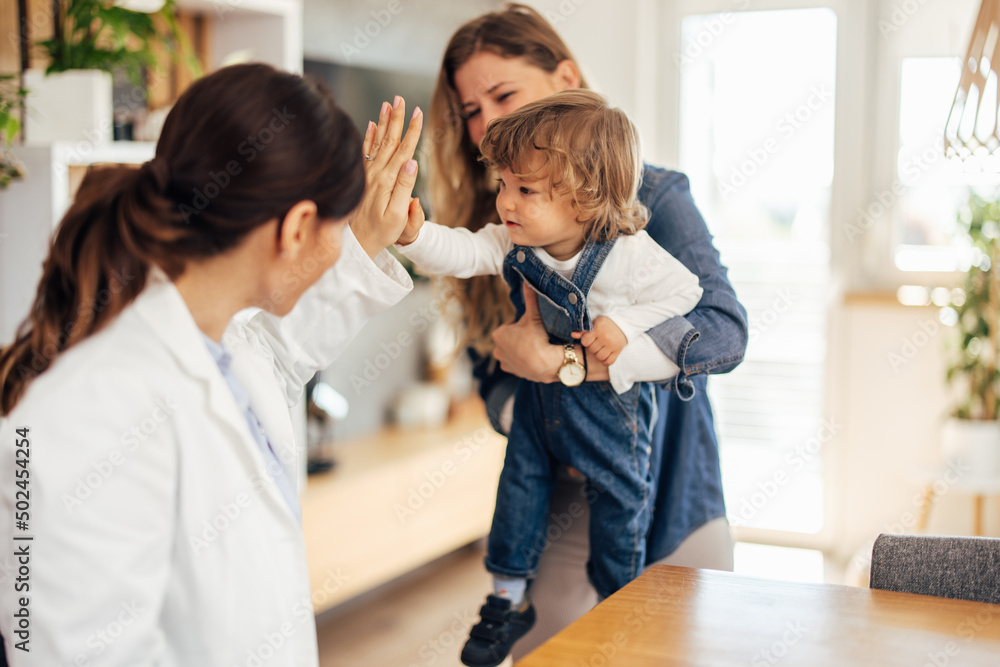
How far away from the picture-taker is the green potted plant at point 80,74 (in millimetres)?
2088

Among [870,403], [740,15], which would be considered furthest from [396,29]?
[870,403]

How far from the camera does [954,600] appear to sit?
1.10m

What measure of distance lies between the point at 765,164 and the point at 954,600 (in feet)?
10.7

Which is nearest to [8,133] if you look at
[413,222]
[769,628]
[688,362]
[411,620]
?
[413,222]

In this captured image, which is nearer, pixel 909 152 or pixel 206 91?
pixel 206 91

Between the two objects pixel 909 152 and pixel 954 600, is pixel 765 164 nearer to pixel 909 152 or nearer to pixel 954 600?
pixel 909 152
